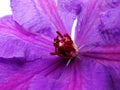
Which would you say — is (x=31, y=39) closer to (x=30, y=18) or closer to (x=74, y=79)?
(x=30, y=18)

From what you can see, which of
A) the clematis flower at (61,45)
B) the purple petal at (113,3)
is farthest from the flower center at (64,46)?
the purple petal at (113,3)

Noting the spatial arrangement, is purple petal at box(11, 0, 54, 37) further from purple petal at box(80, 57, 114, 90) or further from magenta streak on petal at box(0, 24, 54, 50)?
purple petal at box(80, 57, 114, 90)

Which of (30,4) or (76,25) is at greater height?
(30,4)

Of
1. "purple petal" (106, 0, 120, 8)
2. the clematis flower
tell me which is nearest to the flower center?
the clematis flower

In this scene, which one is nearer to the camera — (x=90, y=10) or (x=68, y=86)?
(x=68, y=86)

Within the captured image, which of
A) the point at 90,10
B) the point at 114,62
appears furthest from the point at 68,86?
the point at 90,10

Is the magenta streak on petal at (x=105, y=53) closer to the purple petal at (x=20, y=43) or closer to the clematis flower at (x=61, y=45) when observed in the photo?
the clematis flower at (x=61, y=45)

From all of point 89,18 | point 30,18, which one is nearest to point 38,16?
point 30,18

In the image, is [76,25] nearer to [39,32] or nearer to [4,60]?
[39,32]
